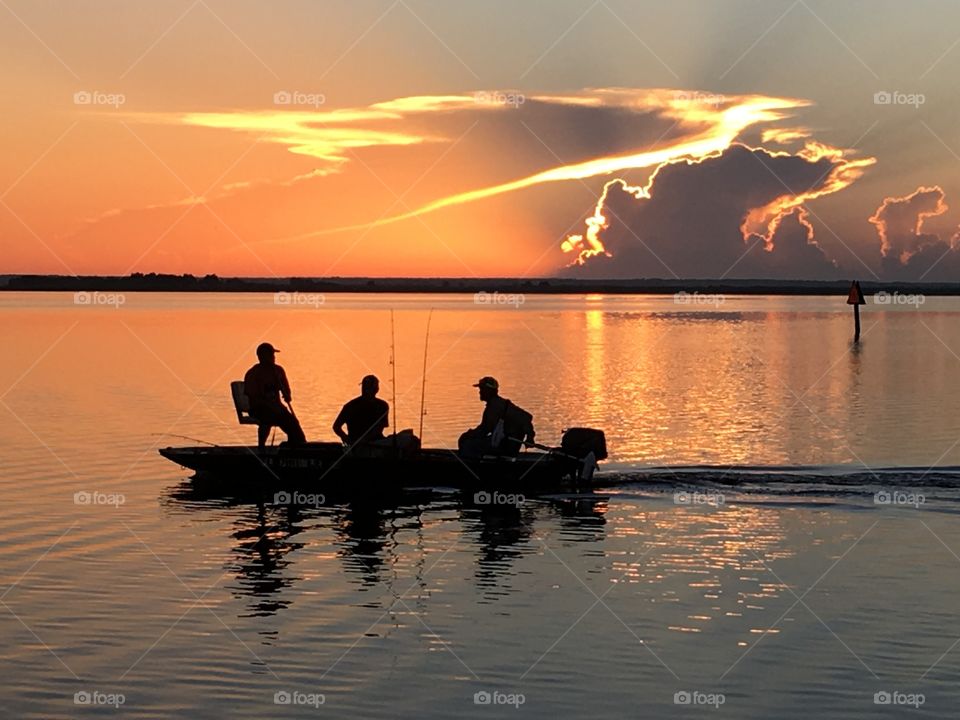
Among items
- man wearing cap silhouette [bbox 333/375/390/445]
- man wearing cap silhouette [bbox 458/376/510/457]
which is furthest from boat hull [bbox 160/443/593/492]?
man wearing cap silhouette [bbox 333/375/390/445]

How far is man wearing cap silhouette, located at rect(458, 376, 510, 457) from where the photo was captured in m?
24.4

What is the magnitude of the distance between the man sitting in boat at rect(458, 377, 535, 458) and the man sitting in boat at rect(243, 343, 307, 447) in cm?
328

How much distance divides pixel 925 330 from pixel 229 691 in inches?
3987

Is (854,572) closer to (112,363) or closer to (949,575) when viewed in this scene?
(949,575)

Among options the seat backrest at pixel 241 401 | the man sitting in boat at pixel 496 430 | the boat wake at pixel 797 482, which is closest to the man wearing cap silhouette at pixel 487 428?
the man sitting in boat at pixel 496 430

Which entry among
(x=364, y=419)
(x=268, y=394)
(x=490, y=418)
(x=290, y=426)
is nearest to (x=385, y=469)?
(x=364, y=419)

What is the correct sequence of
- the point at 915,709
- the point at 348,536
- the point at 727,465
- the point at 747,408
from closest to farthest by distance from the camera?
the point at 915,709 < the point at 348,536 < the point at 727,465 < the point at 747,408

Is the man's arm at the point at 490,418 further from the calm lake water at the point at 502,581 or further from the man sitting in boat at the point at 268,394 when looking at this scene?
the man sitting in boat at the point at 268,394

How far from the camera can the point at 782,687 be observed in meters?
13.4

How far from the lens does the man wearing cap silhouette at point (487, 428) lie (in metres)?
24.4

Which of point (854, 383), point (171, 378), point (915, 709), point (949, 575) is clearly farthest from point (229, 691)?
point (854, 383)

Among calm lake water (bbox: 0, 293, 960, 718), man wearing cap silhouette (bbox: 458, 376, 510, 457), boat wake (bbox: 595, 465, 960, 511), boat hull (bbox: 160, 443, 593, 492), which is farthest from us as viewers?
boat hull (bbox: 160, 443, 593, 492)

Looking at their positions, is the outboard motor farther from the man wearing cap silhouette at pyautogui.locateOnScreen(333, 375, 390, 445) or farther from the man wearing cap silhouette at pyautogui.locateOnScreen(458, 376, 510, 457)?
the man wearing cap silhouette at pyautogui.locateOnScreen(333, 375, 390, 445)

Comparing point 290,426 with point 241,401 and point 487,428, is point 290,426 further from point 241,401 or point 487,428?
point 487,428
